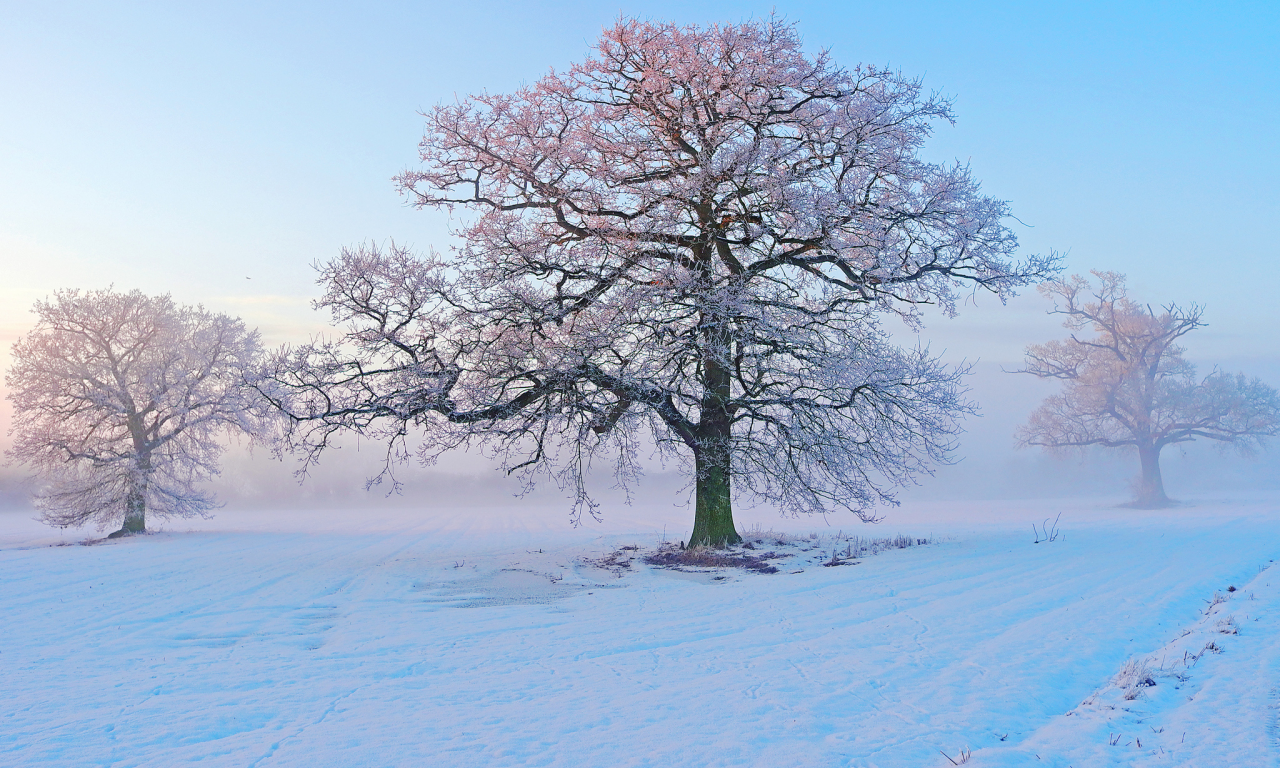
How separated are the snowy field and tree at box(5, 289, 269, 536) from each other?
44.9ft

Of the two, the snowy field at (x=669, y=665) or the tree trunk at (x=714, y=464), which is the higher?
the tree trunk at (x=714, y=464)

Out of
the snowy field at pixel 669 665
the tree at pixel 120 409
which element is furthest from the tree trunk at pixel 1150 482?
the tree at pixel 120 409

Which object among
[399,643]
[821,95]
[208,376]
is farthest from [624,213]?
[208,376]

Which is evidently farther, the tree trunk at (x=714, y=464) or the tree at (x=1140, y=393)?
the tree at (x=1140, y=393)

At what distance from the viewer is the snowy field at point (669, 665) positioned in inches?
171

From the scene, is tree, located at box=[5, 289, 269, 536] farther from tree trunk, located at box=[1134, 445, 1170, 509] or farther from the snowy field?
tree trunk, located at box=[1134, 445, 1170, 509]

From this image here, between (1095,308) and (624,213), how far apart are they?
1230 inches

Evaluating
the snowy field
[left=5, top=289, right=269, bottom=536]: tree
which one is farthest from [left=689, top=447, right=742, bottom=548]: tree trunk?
[left=5, top=289, right=269, bottom=536]: tree

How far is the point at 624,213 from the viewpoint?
14172 mm

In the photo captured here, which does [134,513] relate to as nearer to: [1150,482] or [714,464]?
[714,464]

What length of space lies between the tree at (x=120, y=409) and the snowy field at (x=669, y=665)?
44.9ft

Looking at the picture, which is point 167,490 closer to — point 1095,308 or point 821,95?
point 821,95

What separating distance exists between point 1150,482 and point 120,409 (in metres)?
43.8

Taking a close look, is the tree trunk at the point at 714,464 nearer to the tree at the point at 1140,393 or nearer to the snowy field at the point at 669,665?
the snowy field at the point at 669,665
